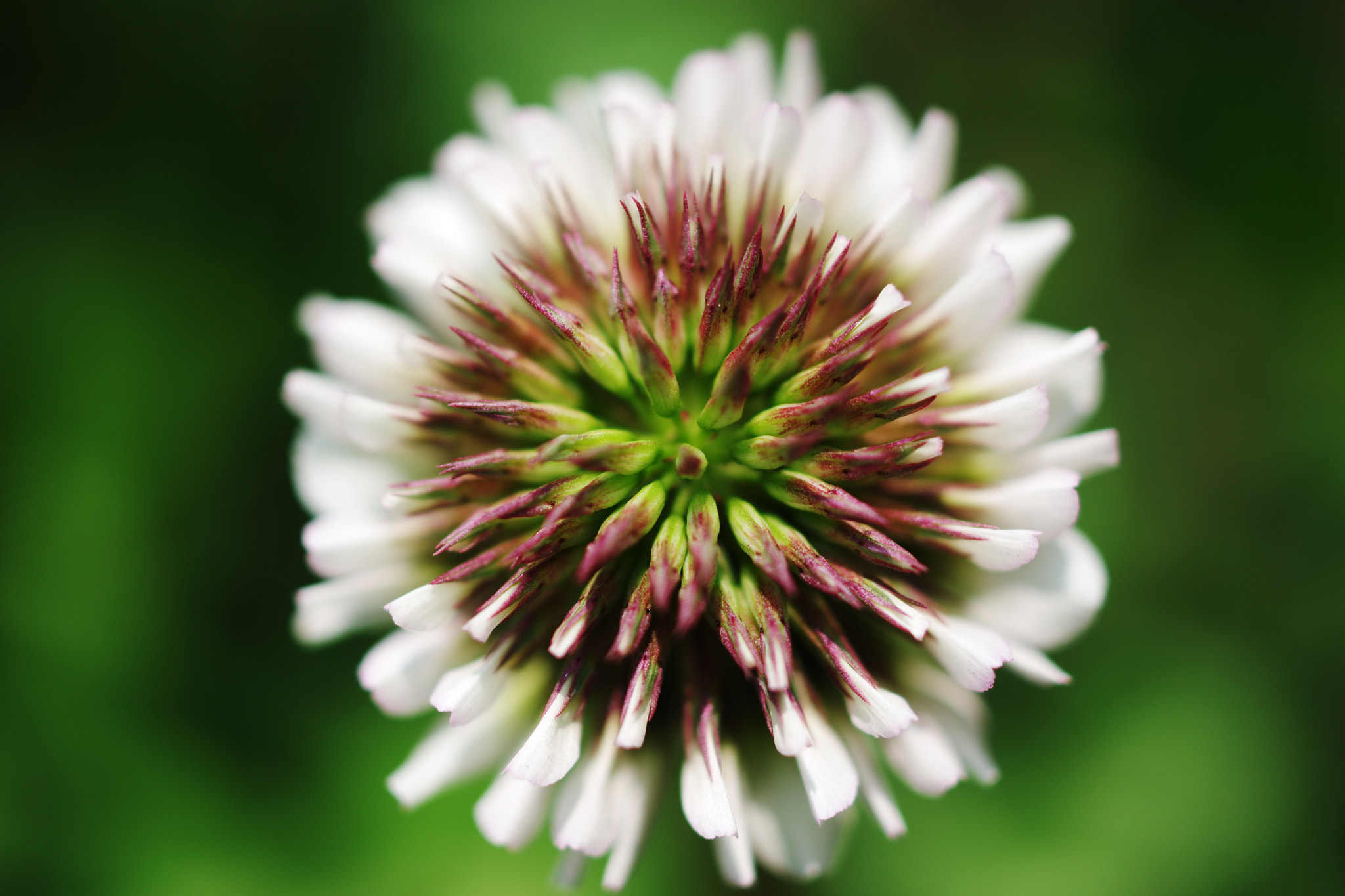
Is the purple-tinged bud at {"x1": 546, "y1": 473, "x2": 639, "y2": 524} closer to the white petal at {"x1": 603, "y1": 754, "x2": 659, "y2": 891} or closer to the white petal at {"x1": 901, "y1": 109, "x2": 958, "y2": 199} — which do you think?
the white petal at {"x1": 603, "y1": 754, "x2": 659, "y2": 891}

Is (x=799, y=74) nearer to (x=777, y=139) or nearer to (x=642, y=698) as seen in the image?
(x=777, y=139)

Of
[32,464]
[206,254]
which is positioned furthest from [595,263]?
[32,464]

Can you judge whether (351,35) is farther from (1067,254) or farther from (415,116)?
(1067,254)

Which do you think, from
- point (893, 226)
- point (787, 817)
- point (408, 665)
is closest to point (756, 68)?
point (893, 226)

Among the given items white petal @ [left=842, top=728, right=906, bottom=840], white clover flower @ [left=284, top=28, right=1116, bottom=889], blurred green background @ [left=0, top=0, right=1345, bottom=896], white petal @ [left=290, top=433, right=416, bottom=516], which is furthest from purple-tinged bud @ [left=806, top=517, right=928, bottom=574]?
blurred green background @ [left=0, top=0, right=1345, bottom=896]

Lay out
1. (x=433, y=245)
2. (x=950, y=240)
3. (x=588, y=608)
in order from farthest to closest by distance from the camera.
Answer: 1. (x=433, y=245)
2. (x=950, y=240)
3. (x=588, y=608)

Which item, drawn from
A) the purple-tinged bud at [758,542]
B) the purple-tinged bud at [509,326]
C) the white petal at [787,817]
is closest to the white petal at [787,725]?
the purple-tinged bud at [758,542]
